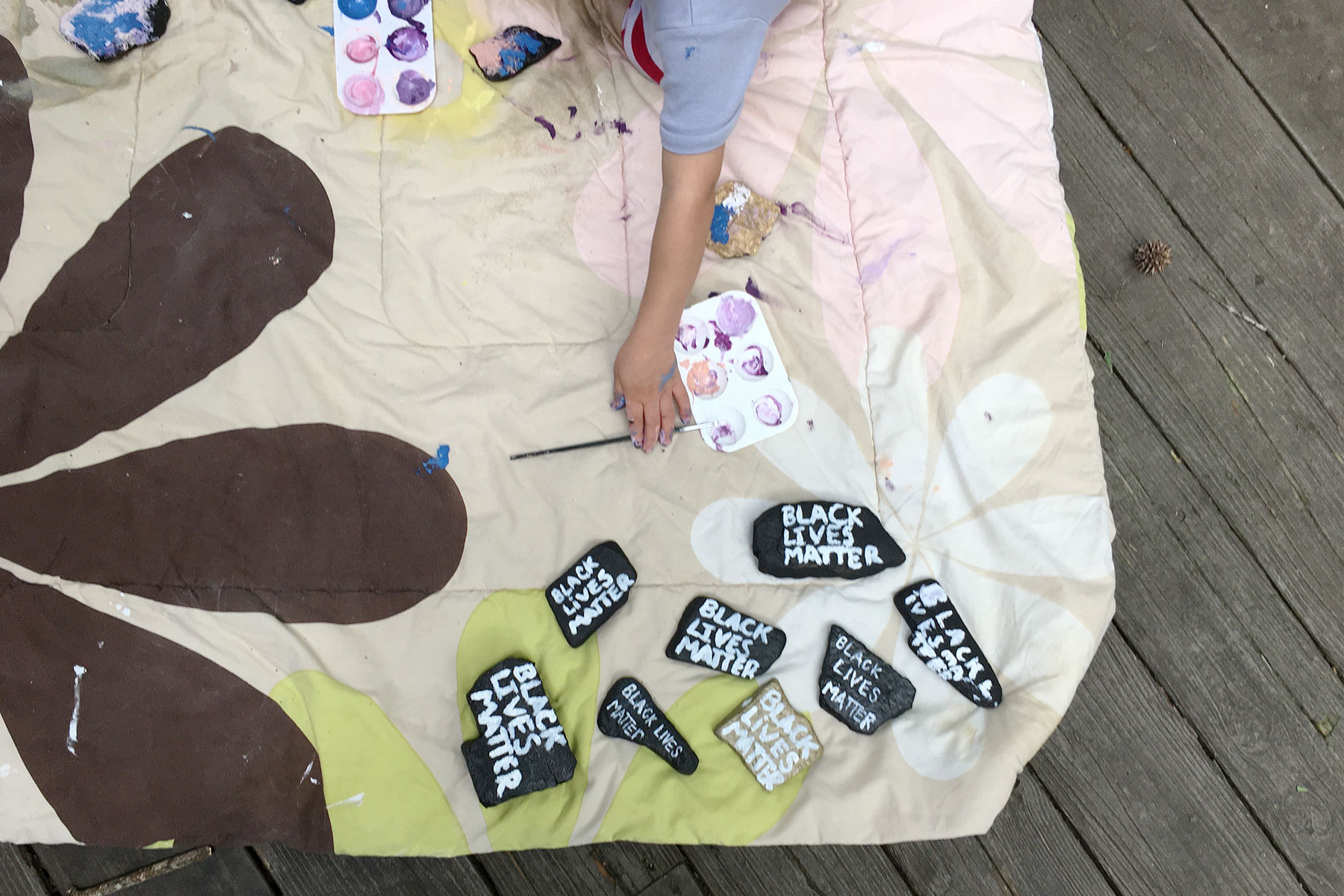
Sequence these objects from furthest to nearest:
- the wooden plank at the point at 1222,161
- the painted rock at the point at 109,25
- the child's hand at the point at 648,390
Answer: the wooden plank at the point at 1222,161, the painted rock at the point at 109,25, the child's hand at the point at 648,390

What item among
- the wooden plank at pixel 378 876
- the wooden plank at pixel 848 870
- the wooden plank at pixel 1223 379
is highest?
the wooden plank at pixel 1223 379

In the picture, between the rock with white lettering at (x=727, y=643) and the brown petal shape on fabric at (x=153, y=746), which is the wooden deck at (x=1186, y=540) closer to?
the brown petal shape on fabric at (x=153, y=746)

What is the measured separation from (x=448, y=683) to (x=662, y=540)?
0.33 metres

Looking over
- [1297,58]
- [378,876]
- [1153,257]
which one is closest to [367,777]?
[378,876]

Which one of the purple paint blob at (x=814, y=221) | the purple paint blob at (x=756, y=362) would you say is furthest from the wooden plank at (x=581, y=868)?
the purple paint blob at (x=814, y=221)

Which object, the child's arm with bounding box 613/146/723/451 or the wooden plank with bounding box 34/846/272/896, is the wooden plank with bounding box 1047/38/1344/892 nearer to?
the child's arm with bounding box 613/146/723/451

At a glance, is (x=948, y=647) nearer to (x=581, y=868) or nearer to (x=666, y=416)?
(x=666, y=416)

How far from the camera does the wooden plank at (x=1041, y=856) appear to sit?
44.0 inches

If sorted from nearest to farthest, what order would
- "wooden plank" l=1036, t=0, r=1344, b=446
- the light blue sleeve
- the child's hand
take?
the light blue sleeve → the child's hand → "wooden plank" l=1036, t=0, r=1344, b=446

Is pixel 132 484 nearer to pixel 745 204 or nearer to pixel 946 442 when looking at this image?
pixel 745 204

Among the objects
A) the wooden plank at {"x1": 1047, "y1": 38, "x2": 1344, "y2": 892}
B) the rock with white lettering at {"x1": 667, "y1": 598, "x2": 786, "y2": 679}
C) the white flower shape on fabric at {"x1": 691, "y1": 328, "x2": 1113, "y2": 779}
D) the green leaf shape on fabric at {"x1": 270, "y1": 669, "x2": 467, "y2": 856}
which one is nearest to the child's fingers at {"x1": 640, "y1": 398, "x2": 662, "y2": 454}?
the white flower shape on fabric at {"x1": 691, "y1": 328, "x2": 1113, "y2": 779}

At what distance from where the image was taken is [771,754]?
995 millimetres

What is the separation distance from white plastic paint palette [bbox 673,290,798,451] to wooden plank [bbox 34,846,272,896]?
34.3 inches

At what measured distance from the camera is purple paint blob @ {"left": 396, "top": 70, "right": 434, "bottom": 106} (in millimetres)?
1113
